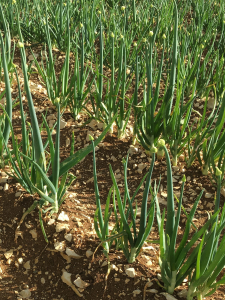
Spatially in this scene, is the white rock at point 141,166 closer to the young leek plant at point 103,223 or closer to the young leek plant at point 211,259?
the young leek plant at point 103,223

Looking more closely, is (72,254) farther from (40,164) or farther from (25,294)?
(40,164)

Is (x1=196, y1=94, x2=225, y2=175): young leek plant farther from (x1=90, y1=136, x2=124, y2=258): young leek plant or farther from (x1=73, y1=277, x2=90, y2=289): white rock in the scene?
(x1=73, y1=277, x2=90, y2=289): white rock

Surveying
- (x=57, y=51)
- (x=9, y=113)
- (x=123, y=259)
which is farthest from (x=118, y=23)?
(x=123, y=259)

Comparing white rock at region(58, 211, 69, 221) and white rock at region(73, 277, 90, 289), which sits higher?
white rock at region(58, 211, 69, 221)

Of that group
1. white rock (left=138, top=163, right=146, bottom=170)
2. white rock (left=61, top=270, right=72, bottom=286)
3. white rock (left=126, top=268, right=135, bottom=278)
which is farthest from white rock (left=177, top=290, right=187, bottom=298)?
white rock (left=138, top=163, right=146, bottom=170)

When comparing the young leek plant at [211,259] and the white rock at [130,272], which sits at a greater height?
the young leek plant at [211,259]

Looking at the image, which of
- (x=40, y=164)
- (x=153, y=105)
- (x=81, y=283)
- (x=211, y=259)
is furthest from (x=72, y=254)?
(x=153, y=105)

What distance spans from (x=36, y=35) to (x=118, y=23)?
2.21 feet

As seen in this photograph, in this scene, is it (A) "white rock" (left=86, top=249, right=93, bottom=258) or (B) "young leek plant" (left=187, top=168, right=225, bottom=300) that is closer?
(B) "young leek plant" (left=187, top=168, right=225, bottom=300)

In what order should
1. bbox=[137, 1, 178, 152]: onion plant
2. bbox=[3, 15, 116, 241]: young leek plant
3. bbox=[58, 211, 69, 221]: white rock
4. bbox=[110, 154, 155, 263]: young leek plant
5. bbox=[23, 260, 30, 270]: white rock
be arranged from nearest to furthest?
bbox=[110, 154, 155, 263]: young leek plant
bbox=[3, 15, 116, 241]: young leek plant
bbox=[23, 260, 30, 270]: white rock
bbox=[58, 211, 69, 221]: white rock
bbox=[137, 1, 178, 152]: onion plant

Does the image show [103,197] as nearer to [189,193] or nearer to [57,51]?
[189,193]

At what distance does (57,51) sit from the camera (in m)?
2.80

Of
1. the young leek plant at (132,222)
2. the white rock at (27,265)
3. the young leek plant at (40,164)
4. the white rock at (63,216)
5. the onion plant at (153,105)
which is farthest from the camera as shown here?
the onion plant at (153,105)

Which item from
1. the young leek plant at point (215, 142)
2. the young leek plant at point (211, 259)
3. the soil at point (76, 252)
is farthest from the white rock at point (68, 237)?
the young leek plant at point (215, 142)
